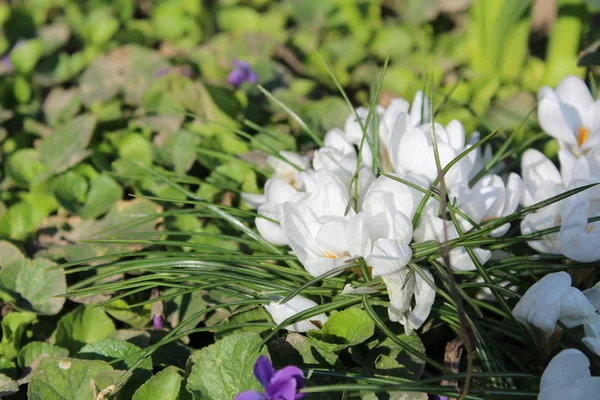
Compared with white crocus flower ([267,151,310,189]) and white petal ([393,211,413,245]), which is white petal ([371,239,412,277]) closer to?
white petal ([393,211,413,245])

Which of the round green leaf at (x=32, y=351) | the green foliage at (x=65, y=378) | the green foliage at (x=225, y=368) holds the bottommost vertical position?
the round green leaf at (x=32, y=351)

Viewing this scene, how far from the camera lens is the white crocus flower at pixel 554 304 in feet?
2.95

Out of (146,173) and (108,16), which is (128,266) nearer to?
(146,173)

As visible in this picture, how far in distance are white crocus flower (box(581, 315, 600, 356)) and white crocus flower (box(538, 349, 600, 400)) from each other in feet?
0.19

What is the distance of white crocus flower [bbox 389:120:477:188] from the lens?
107cm

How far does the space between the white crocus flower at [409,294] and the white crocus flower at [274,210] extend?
0.25 meters

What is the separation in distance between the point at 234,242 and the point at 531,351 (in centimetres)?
61

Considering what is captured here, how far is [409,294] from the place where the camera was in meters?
0.96

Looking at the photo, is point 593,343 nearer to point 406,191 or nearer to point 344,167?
point 406,191

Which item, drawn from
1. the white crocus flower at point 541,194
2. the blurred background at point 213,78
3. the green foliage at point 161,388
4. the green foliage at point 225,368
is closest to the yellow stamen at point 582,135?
the white crocus flower at point 541,194

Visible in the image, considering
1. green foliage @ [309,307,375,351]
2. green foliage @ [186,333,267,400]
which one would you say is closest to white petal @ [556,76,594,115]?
green foliage @ [309,307,375,351]

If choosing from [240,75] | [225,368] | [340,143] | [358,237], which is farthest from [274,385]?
[240,75]

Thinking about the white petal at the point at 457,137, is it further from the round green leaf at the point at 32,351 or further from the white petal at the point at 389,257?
A: the round green leaf at the point at 32,351

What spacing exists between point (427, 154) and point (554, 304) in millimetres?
331
